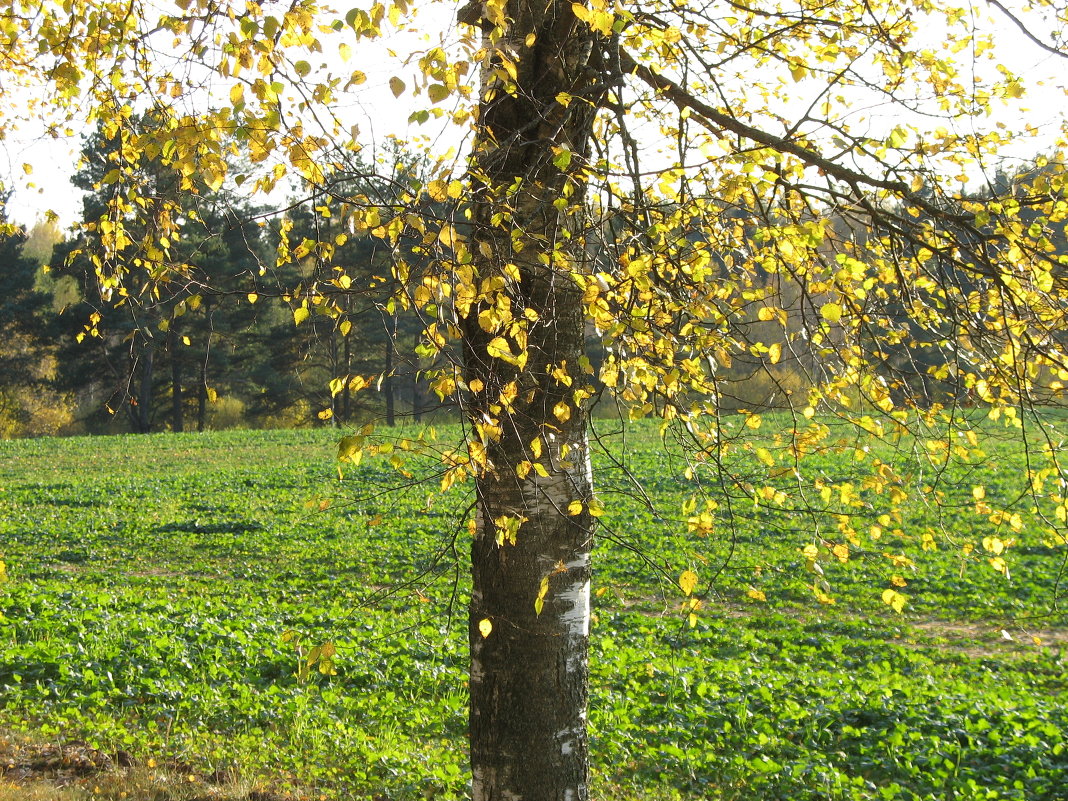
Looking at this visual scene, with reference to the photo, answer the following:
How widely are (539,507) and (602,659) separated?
5.55 metres

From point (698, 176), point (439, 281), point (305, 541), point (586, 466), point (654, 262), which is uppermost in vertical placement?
point (698, 176)

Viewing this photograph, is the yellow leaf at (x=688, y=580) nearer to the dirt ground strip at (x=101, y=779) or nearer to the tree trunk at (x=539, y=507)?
the tree trunk at (x=539, y=507)

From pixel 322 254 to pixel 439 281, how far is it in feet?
2.57

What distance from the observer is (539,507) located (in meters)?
3.78

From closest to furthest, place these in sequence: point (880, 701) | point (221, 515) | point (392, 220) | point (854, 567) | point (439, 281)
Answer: point (439, 281), point (392, 220), point (880, 701), point (854, 567), point (221, 515)

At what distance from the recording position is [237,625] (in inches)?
360

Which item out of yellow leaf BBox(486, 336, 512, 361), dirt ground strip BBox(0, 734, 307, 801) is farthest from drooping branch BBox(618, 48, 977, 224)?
dirt ground strip BBox(0, 734, 307, 801)

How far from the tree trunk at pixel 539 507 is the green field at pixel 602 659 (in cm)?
24

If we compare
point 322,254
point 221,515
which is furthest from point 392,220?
point 221,515

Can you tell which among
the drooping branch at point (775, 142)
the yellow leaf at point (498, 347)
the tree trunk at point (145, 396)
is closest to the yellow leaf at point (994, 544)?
the drooping branch at point (775, 142)

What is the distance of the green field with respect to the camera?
6.11 metres

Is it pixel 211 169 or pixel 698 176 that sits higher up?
pixel 698 176

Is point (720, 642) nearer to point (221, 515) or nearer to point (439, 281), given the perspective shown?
point (439, 281)

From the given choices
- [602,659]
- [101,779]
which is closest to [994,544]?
[101,779]
